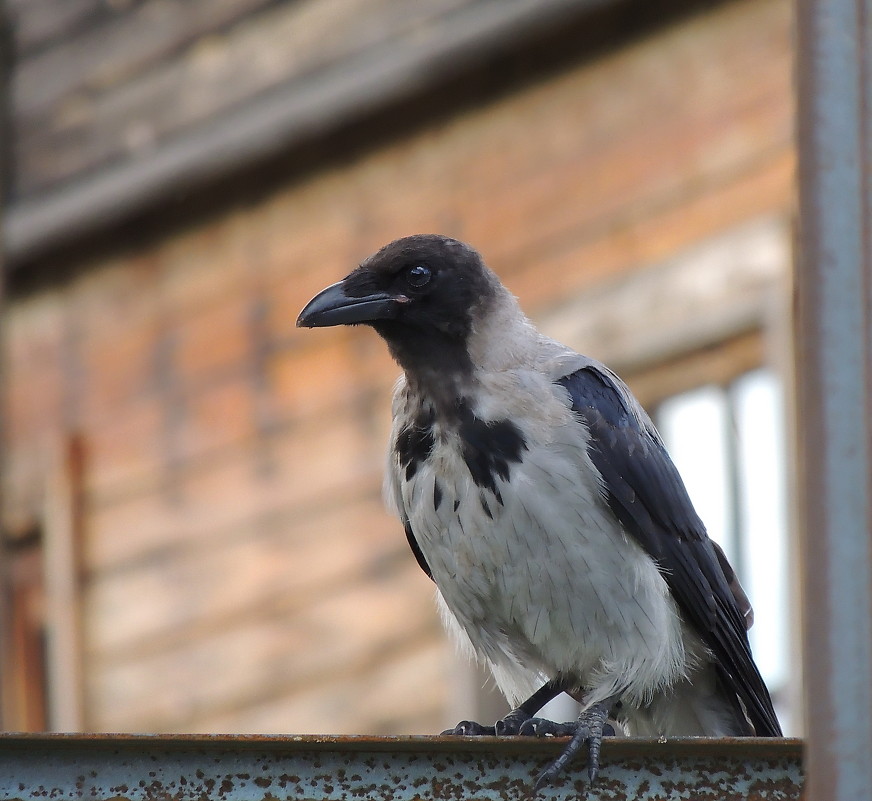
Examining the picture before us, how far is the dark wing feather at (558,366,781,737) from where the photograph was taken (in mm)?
4512

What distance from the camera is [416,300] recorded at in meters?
4.74

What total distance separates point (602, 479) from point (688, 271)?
10.1 feet

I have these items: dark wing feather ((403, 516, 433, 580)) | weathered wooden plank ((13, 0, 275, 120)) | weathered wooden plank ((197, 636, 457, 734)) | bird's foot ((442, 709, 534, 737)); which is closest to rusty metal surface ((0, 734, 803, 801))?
bird's foot ((442, 709, 534, 737))

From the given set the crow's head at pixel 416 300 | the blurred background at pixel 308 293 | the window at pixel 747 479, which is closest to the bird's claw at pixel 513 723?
the crow's head at pixel 416 300

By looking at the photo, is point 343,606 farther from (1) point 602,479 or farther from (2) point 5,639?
(1) point 602,479

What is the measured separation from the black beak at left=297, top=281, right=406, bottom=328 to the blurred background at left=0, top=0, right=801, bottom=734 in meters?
2.72

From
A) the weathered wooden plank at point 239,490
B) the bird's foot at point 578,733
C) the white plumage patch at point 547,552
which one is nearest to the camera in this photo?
the bird's foot at point 578,733

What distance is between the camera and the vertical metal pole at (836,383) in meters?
2.21

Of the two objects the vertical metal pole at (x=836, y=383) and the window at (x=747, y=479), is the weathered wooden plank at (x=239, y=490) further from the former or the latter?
the vertical metal pole at (x=836, y=383)

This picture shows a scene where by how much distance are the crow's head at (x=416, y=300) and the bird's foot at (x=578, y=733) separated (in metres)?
1.08

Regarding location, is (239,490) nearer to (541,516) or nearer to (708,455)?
(708,455)

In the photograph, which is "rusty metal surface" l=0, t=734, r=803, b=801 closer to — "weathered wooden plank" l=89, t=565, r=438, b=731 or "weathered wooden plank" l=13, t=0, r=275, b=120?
"weathered wooden plank" l=89, t=565, r=438, b=731

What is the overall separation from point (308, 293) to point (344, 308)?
13.6 ft

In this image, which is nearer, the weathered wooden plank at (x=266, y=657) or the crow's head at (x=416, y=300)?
the crow's head at (x=416, y=300)
